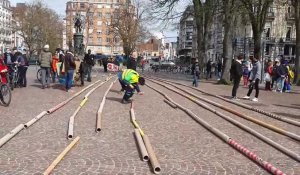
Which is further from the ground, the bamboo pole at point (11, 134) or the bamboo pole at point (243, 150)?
the bamboo pole at point (11, 134)

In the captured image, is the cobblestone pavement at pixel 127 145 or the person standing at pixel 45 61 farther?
the person standing at pixel 45 61

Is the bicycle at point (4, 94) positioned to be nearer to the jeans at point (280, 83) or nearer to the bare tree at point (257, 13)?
the jeans at point (280, 83)

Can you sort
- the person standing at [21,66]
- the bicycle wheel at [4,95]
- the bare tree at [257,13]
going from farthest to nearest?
the bare tree at [257,13]
the person standing at [21,66]
the bicycle wheel at [4,95]

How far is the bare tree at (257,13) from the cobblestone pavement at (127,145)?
19.4 metres

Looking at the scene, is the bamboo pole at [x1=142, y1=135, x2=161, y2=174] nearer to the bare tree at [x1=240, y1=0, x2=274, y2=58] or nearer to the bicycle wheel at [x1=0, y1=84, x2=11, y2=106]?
the bicycle wheel at [x1=0, y1=84, x2=11, y2=106]

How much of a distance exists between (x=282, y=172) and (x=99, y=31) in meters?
138

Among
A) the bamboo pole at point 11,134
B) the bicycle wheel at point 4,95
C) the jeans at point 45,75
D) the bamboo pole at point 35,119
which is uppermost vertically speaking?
the jeans at point 45,75

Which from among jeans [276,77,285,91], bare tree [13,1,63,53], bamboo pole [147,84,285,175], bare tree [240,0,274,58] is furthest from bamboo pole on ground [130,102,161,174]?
bare tree [13,1,63,53]

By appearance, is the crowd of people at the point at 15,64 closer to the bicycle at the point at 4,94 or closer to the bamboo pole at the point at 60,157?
the bicycle at the point at 4,94

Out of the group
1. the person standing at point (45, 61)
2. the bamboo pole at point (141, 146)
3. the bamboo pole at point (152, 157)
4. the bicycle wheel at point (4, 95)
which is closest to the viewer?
the bamboo pole at point (152, 157)

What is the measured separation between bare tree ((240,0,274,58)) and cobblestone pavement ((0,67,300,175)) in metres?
19.4

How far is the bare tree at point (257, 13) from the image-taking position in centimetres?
3108

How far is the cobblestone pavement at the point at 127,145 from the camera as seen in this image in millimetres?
6539

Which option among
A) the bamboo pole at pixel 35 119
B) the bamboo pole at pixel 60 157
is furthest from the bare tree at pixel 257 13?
the bamboo pole at pixel 60 157
